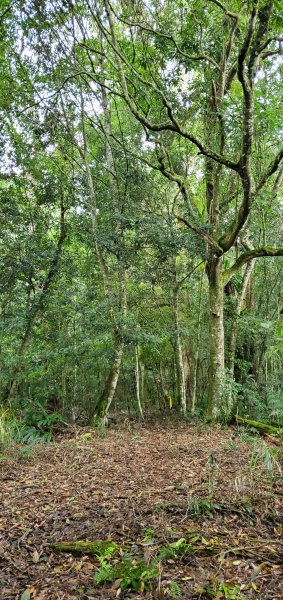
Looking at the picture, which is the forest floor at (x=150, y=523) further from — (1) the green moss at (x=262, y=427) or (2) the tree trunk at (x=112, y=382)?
(2) the tree trunk at (x=112, y=382)

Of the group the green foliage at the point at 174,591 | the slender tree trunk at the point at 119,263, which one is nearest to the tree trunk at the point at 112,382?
the slender tree trunk at the point at 119,263

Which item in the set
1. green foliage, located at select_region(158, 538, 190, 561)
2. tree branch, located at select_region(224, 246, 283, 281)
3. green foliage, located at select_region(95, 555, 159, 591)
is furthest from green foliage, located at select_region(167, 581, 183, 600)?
tree branch, located at select_region(224, 246, 283, 281)

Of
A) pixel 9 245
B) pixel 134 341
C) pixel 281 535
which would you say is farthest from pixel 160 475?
pixel 9 245

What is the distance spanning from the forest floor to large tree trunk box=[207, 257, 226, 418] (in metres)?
2.39

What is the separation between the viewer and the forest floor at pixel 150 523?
7.80 ft

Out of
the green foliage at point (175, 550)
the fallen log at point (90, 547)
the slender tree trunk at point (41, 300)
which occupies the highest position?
the slender tree trunk at point (41, 300)

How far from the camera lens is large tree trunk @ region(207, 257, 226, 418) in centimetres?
767

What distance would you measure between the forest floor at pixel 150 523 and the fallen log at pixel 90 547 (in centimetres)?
4

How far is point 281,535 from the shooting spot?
2.89m

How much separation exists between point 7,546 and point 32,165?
7.21 m

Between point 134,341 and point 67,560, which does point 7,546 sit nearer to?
point 67,560

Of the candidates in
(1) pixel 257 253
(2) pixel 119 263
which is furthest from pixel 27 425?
(1) pixel 257 253

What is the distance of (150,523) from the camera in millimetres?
3104

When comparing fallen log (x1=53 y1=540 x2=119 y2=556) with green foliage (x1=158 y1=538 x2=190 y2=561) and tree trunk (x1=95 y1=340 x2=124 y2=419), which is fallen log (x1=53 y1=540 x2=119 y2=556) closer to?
green foliage (x1=158 y1=538 x2=190 y2=561)
